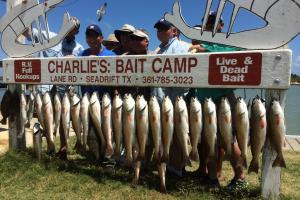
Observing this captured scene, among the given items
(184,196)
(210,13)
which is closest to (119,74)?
(210,13)

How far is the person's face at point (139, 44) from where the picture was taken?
16.8 feet

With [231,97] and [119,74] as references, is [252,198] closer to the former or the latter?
[231,97]

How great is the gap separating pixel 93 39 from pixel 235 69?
2137mm

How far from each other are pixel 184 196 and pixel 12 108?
2.83m

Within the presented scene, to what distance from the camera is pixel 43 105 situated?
5188mm

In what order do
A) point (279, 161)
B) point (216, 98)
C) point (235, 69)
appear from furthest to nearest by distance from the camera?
point (216, 98), point (235, 69), point (279, 161)

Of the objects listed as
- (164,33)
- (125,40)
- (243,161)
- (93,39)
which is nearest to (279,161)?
(243,161)

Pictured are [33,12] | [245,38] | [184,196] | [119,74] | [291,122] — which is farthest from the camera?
[291,122]

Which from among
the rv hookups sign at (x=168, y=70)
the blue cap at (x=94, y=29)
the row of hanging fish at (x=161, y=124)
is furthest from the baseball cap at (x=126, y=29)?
the row of hanging fish at (x=161, y=124)

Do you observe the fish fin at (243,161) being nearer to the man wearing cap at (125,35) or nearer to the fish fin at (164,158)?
the fish fin at (164,158)

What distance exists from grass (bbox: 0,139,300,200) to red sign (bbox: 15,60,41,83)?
1.07 metres

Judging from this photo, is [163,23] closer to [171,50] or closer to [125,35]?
[171,50]

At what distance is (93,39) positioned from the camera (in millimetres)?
5551

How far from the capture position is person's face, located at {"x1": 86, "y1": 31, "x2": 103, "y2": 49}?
5516 millimetres
